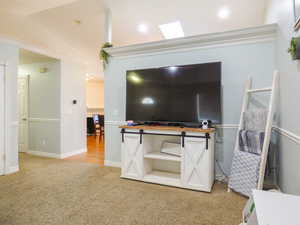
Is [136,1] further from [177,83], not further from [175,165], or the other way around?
[175,165]

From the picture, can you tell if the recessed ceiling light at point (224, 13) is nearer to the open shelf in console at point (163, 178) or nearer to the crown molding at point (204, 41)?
the crown molding at point (204, 41)

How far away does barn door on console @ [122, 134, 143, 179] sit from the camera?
9.17 feet

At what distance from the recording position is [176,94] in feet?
9.05

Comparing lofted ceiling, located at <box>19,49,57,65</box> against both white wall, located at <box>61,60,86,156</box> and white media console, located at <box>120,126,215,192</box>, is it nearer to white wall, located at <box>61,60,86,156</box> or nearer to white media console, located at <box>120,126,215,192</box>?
white wall, located at <box>61,60,86,156</box>

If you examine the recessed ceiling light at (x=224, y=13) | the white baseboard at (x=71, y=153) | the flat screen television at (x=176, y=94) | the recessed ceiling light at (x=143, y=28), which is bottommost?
the white baseboard at (x=71, y=153)

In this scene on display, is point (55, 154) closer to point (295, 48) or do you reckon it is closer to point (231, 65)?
point (231, 65)

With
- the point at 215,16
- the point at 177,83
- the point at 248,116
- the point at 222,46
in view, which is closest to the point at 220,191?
the point at 248,116

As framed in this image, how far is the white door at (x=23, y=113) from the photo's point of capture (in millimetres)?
4645

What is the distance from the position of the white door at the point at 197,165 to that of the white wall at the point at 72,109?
319cm

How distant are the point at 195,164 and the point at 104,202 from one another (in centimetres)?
127

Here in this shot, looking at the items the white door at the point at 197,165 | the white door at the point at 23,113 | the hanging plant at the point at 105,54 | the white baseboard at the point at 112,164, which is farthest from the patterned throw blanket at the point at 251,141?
the white door at the point at 23,113

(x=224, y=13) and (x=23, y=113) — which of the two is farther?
(x=23, y=113)

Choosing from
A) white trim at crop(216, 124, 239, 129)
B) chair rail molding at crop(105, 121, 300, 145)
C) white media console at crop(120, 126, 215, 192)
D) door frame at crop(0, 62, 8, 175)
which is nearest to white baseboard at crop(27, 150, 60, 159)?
door frame at crop(0, 62, 8, 175)

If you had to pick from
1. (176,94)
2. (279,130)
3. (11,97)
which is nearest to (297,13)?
(279,130)
